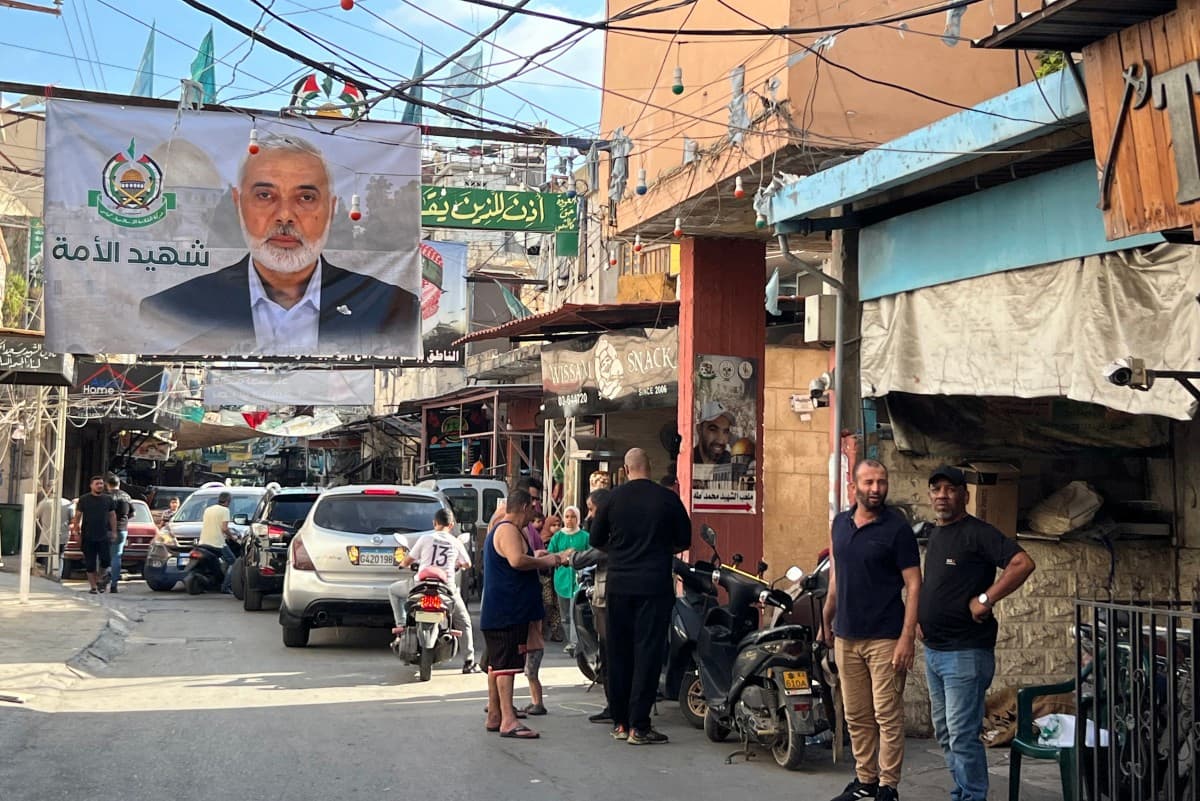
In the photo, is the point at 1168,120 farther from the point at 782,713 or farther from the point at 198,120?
the point at 198,120

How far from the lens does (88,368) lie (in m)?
31.6

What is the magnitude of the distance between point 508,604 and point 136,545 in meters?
17.9

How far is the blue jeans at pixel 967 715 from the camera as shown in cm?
673

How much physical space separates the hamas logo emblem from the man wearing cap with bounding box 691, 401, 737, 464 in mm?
7118

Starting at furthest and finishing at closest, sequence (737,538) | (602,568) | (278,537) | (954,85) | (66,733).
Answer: (278,537)
(737,538)
(954,85)
(602,568)
(66,733)

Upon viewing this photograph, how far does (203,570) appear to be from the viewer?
21766 millimetres

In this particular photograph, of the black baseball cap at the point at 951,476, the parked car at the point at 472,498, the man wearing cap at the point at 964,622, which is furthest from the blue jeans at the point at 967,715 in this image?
the parked car at the point at 472,498

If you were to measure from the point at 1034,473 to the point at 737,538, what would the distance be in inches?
160

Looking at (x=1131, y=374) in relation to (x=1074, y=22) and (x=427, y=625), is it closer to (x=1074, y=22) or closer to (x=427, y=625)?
(x=1074, y=22)

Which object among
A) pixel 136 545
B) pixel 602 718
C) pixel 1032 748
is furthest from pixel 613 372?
pixel 136 545

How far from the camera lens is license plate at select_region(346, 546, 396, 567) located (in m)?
13.6

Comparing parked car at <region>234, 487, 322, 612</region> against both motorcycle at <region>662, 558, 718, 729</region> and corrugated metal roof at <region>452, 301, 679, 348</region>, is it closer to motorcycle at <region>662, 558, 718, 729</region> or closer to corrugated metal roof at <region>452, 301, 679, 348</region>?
corrugated metal roof at <region>452, 301, 679, 348</region>

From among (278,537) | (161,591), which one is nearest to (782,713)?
(278,537)

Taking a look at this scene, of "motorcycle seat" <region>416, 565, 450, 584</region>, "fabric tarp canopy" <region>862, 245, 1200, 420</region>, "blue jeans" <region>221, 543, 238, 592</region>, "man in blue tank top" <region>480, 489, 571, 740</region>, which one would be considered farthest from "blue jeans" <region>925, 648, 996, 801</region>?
"blue jeans" <region>221, 543, 238, 592</region>
